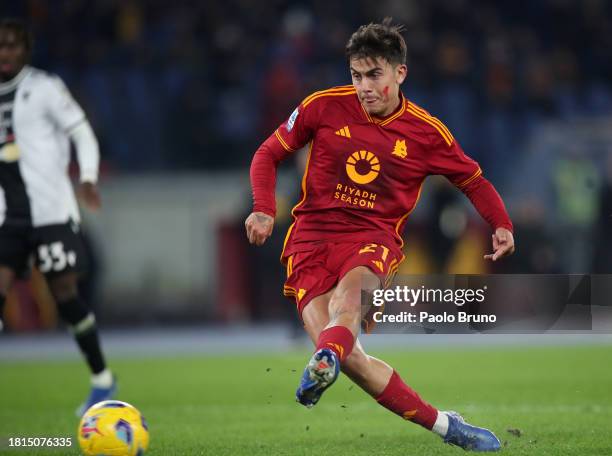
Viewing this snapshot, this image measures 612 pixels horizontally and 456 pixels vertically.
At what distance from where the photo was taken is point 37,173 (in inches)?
288

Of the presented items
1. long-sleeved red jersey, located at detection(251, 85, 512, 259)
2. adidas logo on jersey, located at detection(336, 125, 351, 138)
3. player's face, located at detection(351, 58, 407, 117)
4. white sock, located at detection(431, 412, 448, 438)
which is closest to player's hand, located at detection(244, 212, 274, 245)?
long-sleeved red jersey, located at detection(251, 85, 512, 259)

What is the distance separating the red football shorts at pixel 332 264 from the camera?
209 inches

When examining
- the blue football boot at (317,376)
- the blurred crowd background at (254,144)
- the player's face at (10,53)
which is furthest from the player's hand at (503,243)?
the blurred crowd background at (254,144)

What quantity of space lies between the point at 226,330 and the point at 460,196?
12.0 feet

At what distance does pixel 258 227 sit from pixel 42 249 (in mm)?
2626

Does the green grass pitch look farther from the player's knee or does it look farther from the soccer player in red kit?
the player's knee

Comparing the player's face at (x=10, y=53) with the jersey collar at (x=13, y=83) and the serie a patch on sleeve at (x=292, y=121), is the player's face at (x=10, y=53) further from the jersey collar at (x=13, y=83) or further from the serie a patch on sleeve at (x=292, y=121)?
the serie a patch on sleeve at (x=292, y=121)

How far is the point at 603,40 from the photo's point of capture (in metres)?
18.0

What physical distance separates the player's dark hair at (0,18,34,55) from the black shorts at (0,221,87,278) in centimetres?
112

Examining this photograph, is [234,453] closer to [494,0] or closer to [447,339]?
[447,339]

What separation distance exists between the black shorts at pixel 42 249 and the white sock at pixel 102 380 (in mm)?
690

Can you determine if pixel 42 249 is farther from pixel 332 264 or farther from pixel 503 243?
pixel 503 243

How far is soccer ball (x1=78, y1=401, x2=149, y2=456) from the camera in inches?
193

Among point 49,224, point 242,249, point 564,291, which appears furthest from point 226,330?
point 564,291
